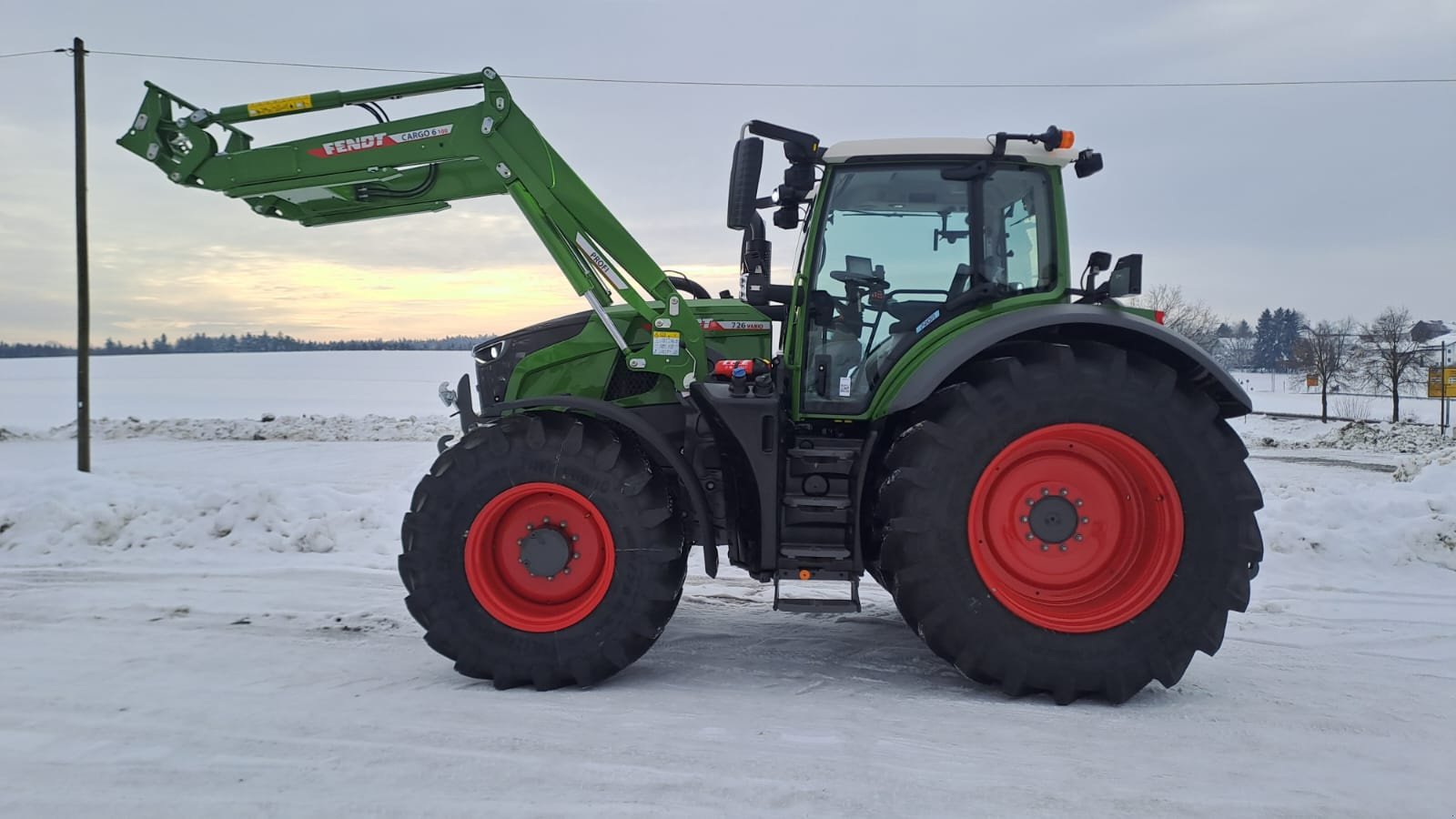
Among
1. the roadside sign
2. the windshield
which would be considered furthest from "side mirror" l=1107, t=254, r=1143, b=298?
the roadside sign

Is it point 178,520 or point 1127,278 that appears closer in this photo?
point 1127,278

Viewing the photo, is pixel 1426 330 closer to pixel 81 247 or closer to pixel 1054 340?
pixel 1054 340

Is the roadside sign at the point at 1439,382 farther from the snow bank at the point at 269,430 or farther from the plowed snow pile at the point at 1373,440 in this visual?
the snow bank at the point at 269,430

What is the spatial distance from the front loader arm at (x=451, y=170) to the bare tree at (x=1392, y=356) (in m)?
27.8

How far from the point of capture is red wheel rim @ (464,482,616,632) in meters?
4.12

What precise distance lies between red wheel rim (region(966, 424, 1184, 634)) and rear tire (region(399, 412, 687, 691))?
1501mm

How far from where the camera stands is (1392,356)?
26094 mm

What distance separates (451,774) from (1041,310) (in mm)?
3177

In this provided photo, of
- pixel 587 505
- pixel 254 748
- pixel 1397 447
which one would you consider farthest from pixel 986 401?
pixel 1397 447

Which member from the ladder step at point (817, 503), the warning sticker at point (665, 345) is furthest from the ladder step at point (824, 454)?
the warning sticker at point (665, 345)

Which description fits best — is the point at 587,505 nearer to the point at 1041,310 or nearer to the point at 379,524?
the point at 1041,310

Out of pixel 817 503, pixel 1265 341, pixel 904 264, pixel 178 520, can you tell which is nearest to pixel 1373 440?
pixel 904 264

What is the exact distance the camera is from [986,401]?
12.8 ft

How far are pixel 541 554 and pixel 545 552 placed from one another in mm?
21
